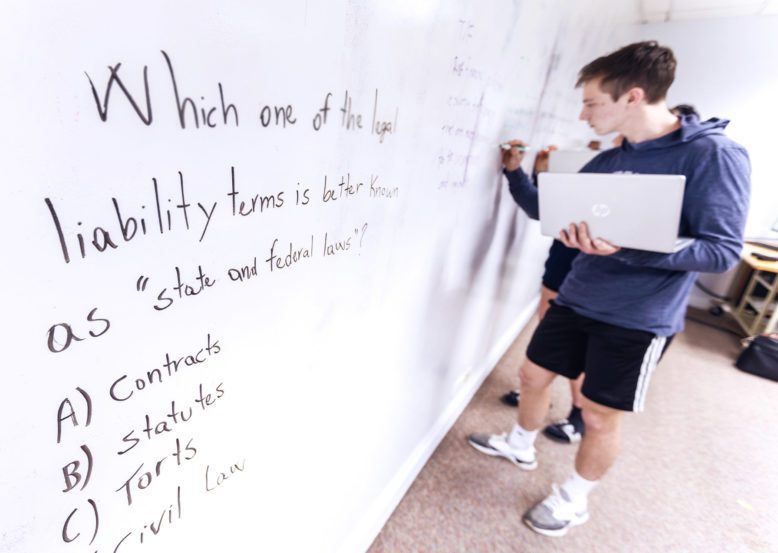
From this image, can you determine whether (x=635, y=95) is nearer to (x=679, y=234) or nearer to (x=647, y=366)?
(x=679, y=234)

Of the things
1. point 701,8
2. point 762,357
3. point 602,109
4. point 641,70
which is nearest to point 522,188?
point 602,109

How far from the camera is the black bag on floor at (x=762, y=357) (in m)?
2.38

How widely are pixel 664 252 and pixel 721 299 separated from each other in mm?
3262

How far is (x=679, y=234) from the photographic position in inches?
40.2

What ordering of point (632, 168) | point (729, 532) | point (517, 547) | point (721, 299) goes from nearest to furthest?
point (632, 168) < point (517, 547) < point (729, 532) < point (721, 299)

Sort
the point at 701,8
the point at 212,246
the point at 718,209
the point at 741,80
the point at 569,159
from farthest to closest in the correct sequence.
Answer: the point at 741,80, the point at 701,8, the point at 569,159, the point at 718,209, the point at 212,246

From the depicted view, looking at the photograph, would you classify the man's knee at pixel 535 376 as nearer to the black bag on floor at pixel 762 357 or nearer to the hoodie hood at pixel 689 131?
the hoodie hood at pixel 689 131

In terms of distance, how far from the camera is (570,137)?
2082 mm

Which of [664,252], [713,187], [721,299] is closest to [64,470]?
[664,252]

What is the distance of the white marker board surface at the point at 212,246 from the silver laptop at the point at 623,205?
1.03 ft

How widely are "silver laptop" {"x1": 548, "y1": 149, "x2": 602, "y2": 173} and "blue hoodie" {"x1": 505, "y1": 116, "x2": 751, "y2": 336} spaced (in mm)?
307

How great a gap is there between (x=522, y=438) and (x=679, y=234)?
0.95 metres

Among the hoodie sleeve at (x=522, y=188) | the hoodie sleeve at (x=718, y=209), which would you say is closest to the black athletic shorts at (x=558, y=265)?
the hoodie sleeve at (x=522, y=188)

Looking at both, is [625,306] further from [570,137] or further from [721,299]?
[721,299]
